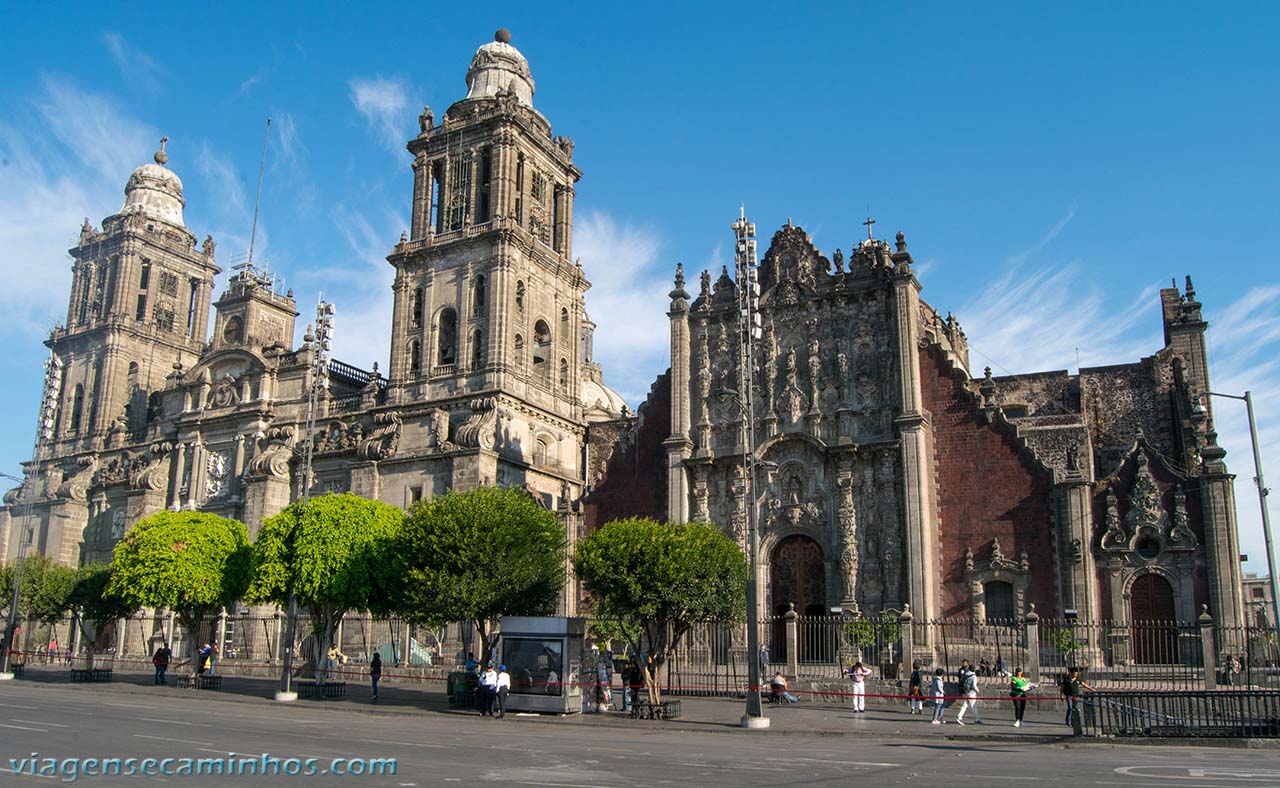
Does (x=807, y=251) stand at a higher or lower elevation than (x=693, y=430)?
higher

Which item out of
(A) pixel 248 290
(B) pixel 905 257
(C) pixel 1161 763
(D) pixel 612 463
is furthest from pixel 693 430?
(A) pixel 248 290

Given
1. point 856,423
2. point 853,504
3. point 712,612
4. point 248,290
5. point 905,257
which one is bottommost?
point 712,612

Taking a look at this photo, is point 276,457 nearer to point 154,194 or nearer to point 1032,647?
point 154,194

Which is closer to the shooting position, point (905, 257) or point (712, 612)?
point (712, 612)

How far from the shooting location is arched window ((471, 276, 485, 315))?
182 feet

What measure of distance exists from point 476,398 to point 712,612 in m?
23.1

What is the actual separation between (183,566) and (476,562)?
15.8 m

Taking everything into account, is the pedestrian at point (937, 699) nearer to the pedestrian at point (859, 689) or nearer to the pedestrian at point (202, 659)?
the pedestrian at point (859, 689)

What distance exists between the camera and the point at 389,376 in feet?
188

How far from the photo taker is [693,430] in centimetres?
4625

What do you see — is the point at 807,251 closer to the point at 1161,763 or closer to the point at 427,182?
the point at 427,182

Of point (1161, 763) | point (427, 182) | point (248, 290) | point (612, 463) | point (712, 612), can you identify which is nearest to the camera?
point (1161, 763)

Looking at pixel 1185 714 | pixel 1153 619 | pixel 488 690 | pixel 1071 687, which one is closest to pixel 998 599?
pixel 1153 619

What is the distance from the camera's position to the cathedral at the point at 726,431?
38750 millimetres
